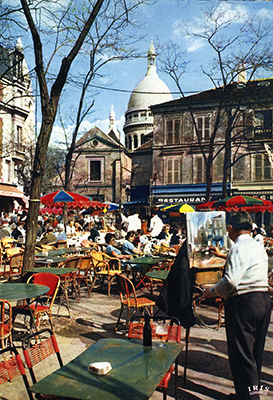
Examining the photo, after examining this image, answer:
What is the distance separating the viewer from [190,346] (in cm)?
490

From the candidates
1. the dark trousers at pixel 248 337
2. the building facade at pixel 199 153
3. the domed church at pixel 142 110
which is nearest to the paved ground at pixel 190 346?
the dark trousers at pixel 248 337

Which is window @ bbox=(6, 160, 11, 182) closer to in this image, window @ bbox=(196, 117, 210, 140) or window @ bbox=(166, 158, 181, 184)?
window @ bbox=(166, 158, 181, 184)

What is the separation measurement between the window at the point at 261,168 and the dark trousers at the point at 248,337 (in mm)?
27256

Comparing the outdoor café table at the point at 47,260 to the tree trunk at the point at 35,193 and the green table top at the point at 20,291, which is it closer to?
the tree trunk at the point at 35,193

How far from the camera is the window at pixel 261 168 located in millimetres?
28594

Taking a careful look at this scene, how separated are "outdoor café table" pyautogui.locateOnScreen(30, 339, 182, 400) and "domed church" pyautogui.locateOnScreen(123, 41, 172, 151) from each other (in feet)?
171

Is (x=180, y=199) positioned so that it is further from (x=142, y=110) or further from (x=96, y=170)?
(x=142, y=110)

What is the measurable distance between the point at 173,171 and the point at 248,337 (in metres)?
29.2

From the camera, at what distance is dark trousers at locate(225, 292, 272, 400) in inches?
115

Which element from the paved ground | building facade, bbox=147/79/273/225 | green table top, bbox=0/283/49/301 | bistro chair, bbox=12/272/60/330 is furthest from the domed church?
green table top, bbox=0/283/49/301

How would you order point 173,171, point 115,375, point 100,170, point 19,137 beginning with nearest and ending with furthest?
1. point 115,375
2. point 19,137
3. point 173,171
4. point 100,170

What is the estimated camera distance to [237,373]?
9.76 feet

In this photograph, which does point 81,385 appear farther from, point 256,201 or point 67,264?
point 256,201

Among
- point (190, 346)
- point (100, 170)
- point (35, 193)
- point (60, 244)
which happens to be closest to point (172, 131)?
point (100, 170)
